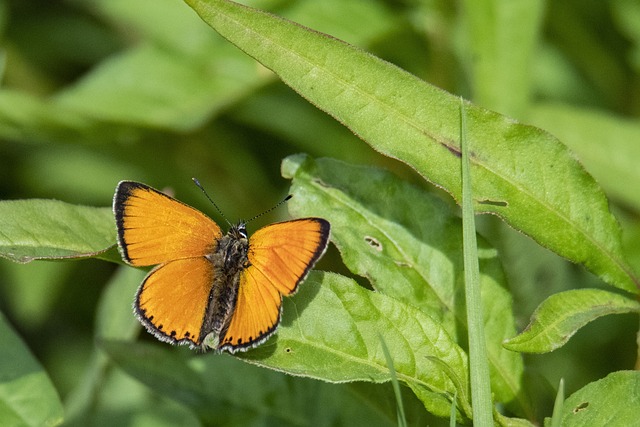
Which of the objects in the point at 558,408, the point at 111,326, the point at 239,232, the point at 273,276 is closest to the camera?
the point at 558,408

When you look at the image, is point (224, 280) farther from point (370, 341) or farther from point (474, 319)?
point (474, 319)

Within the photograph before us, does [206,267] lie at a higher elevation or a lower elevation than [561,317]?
lower

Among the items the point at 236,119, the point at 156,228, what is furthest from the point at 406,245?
the point at 236,119

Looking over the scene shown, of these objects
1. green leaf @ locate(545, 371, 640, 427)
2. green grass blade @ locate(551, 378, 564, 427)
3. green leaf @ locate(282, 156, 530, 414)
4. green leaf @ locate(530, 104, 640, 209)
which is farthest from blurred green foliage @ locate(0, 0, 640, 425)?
green grass blade @ locate(551, 378, 564, 427)

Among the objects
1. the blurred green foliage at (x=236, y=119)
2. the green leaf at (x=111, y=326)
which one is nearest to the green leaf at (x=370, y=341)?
the blurred green foliage at (x=236, y=119)

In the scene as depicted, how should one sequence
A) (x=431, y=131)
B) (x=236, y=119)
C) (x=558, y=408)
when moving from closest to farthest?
(x=558, y=408)
(x=431, y=131)
(x=236, y=119)

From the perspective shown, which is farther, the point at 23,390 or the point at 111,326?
the point at 111,326

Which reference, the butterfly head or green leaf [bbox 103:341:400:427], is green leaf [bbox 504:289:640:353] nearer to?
green leaf [bbox 103:341:400:427]

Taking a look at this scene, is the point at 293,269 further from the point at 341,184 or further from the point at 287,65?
the point at 287,65

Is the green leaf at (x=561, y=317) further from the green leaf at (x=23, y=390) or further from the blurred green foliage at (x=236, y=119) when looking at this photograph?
the green leaf at (x=23, y=390)
